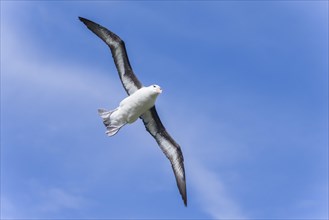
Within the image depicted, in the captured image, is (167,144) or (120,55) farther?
(167,144)

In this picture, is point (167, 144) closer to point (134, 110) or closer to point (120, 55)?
point (134, 110)

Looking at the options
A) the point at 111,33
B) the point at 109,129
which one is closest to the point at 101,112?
the point at 109,129

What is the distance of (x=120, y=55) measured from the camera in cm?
3791

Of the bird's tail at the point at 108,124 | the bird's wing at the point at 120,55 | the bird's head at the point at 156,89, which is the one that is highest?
the bird's wing at the point at 120,55

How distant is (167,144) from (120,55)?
5.58m

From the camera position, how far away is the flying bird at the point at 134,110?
36.5 meters

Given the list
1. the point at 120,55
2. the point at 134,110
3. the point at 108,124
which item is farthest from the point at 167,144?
the point at 120,55

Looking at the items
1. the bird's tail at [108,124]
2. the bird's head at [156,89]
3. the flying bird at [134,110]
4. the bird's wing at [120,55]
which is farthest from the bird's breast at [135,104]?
the bird's wing at [120,55]

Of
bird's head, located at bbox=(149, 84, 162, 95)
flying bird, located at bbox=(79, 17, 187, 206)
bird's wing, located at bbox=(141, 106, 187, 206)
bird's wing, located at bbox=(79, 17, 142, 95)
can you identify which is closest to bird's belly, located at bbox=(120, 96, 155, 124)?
flying bird, located at bbox=(79, 17, 187, 206)

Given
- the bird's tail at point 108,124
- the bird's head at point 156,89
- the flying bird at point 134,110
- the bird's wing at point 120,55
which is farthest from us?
the bird's wing at point 120,55

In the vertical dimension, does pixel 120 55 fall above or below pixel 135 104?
above

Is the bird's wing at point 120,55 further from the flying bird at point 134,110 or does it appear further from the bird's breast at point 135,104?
the bird's breast at point 135,104

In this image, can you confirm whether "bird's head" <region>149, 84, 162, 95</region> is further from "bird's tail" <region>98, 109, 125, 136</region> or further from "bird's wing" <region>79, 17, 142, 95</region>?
"bird's tail" <region>98, 109, 125, 136</region>

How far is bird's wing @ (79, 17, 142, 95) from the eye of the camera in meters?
37.7
